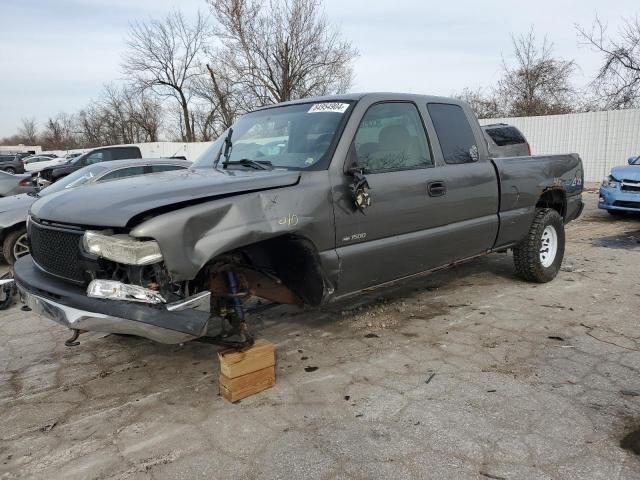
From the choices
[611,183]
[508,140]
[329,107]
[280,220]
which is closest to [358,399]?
[280,220]

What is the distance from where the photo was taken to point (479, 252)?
15.0 feet

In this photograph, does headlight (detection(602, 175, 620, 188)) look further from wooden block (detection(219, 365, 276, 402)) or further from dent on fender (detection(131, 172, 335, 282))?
wooden block (detection(219, 365, 276, 402))

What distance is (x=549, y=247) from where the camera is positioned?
18.1ft

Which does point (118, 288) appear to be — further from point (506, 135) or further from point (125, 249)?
point (506, 135)

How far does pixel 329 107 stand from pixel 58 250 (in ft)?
6.89

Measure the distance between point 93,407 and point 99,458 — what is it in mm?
597

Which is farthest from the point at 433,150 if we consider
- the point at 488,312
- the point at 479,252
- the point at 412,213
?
the point at 488,312

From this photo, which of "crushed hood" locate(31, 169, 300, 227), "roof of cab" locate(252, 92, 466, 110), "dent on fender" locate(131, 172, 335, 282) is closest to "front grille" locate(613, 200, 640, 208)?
"roof of cab" locate(252, 92, 466, 110)

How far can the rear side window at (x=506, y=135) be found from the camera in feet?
23.0

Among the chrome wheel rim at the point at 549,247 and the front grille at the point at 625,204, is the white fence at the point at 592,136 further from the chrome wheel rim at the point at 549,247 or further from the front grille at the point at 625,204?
the chrome wheel rim at the point at 549,247

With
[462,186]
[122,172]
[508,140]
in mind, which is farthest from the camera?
[122,172]

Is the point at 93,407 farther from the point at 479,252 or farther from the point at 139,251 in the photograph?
the point at 479,252

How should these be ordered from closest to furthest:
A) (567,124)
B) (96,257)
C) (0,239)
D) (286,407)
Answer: (96,257) → (286,407) → (0,239) → (567,124)

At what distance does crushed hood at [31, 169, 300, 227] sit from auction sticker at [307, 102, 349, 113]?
0.70 metres
